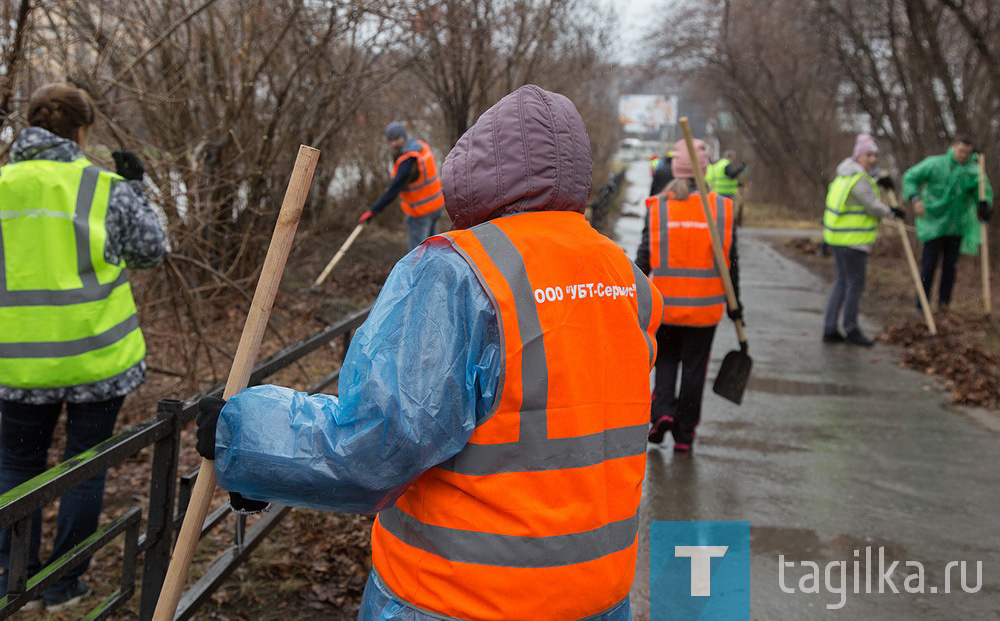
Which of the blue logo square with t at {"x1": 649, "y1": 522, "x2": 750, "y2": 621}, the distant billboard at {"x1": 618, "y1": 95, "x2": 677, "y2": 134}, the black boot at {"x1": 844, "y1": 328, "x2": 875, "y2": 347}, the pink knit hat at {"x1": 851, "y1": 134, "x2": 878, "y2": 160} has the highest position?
the distant billboard at {"x1": 618, "y1": 95, "x2": 677, "y2": 134}

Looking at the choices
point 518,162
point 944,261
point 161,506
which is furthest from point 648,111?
point 518,162

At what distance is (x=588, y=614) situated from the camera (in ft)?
6.38

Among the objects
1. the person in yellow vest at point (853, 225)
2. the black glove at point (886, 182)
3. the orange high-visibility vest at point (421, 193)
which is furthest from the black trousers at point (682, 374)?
the black glove at point (886, 182)

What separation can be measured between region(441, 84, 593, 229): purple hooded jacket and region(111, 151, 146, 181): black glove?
2.05m

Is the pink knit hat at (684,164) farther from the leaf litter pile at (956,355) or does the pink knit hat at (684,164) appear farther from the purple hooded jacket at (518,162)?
the purple hooded jacket at (518,162)

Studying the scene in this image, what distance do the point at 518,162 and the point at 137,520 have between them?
1.80 m

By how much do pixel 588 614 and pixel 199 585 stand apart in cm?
191

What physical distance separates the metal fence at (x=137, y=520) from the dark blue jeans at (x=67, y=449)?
383 mm

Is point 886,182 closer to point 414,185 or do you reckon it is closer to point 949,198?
point 949,198

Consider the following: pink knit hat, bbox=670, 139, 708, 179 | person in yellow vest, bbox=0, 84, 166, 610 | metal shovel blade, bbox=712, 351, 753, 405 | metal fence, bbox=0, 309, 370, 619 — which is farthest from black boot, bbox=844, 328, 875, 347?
person in yellow vest, bbox=0, 84, 166, 610

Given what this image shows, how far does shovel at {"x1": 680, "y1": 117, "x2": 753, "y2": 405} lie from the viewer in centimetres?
504

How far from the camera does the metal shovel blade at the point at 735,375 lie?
5.73m

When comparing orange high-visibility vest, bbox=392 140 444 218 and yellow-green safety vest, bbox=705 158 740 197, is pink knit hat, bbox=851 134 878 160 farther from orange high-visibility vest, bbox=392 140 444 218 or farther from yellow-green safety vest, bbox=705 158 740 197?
yellow-green safety vest, bbox=705 158 740 197

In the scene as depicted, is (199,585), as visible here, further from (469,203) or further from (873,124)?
(873,124)
